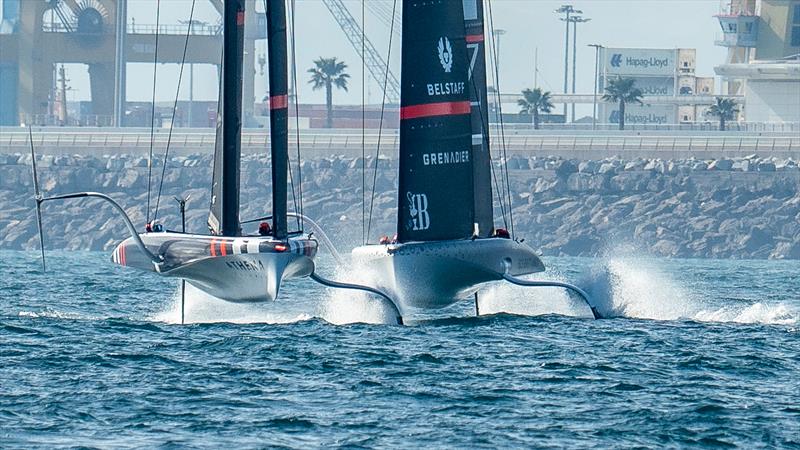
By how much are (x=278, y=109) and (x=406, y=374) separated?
8054 millimetres

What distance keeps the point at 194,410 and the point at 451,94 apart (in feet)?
39.8

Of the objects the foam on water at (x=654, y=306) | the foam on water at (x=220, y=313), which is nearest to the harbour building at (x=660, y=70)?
the foam on water at (x=654, y=306)

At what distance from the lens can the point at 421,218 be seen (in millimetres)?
32531

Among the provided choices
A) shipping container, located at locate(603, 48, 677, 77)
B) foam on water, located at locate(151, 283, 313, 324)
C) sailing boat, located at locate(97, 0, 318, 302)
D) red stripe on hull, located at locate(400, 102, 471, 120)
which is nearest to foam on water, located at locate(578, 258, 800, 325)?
red stripe on hull, located at locate(400, 102, 471, 120)

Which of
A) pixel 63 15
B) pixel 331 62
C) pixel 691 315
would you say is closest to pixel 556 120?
pixel 331 62

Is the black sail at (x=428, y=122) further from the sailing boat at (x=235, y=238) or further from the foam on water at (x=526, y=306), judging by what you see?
the sailing boat at (x=235, y=238)

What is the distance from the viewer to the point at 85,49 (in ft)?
399

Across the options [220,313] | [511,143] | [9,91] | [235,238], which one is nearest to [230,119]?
[235,238]

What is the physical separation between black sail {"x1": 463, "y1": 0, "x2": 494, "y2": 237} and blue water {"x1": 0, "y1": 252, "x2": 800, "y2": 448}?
206 centimetres

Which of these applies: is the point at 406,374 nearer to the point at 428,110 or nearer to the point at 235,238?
the point at 235,238

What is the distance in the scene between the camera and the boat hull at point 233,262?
30.9m

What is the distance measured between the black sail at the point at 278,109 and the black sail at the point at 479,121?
5.22 m

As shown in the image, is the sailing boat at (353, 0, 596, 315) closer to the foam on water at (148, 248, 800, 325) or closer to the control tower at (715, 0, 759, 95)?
the foam on water at (148, 248, 800, 325)

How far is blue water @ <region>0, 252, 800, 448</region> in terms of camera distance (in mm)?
20641
